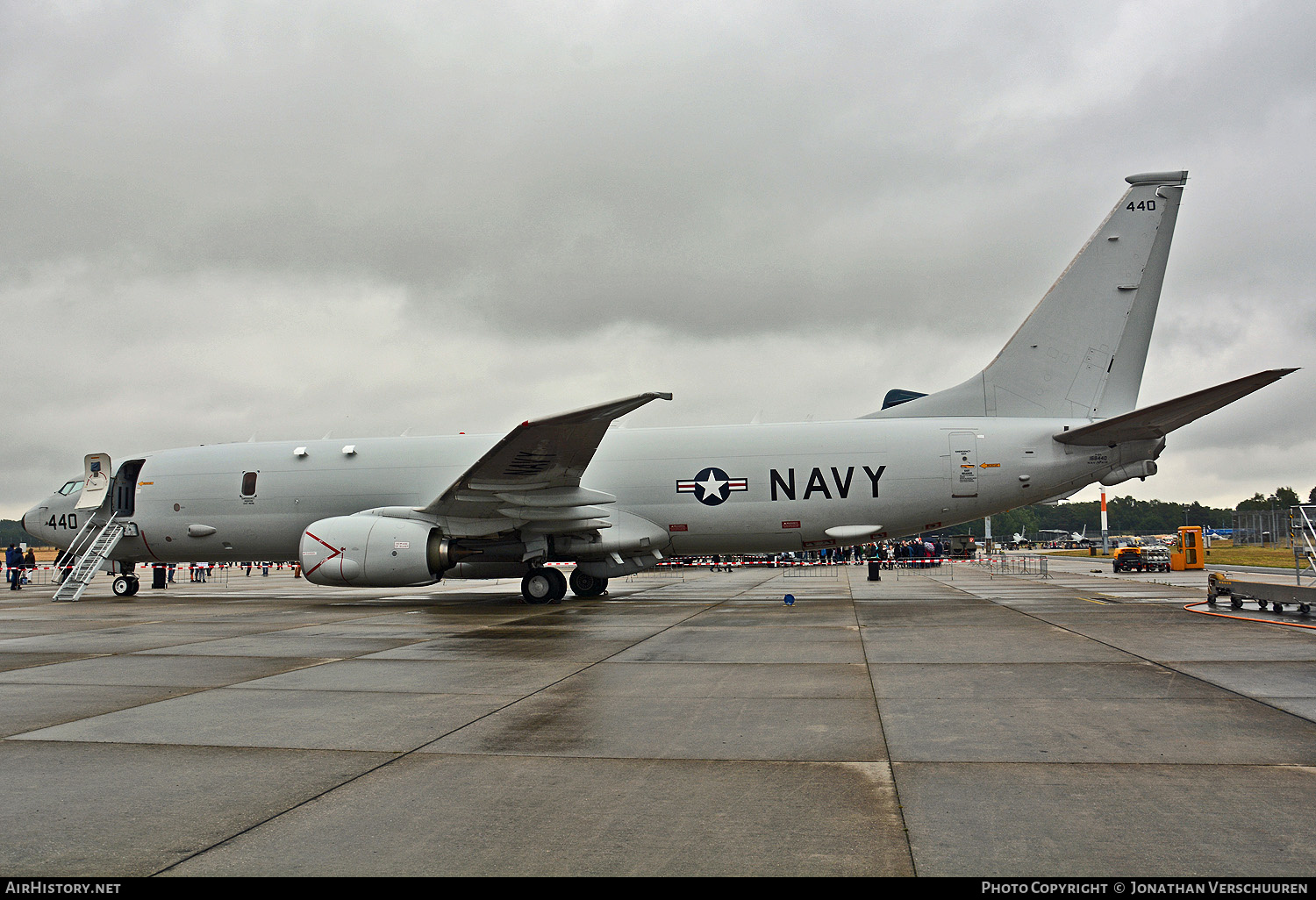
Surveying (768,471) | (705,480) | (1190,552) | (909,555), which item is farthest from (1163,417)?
(909,555)

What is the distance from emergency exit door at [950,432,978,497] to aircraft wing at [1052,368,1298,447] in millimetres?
1515

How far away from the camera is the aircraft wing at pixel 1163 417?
1192cm

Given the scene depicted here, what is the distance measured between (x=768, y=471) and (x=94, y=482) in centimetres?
1689

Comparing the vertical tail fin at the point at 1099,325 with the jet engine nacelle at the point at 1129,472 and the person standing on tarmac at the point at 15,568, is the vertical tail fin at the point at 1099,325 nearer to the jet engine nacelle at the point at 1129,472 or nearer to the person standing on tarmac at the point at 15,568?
the jet engine nacelle at the point at 1129,472

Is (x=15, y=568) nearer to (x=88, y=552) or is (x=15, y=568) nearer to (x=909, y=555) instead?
(x=88, y=552)

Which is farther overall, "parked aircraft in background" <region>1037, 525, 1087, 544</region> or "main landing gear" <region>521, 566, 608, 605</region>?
"parked aircraft in background" <region>1037, 525, 1087, 544</region>

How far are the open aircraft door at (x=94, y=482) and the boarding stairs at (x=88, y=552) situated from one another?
0.43 metres

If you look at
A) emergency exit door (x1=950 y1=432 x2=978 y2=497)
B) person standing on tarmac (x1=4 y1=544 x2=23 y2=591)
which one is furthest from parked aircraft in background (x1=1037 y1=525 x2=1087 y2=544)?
person standing on tarmac (x1=4 y1=544 x2=23 y2=591)

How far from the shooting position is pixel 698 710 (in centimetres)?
615

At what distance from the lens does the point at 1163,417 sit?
558 inches

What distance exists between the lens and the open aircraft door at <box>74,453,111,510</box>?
20672 millimetres

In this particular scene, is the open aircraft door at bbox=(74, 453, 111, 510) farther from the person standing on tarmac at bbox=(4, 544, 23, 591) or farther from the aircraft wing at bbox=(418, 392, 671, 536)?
the aircraft wing at bbox=(418, 392, 671, 536)

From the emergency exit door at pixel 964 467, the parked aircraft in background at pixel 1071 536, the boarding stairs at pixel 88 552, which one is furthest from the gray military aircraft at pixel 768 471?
the parked aircraft in background at pixel 1071 536
